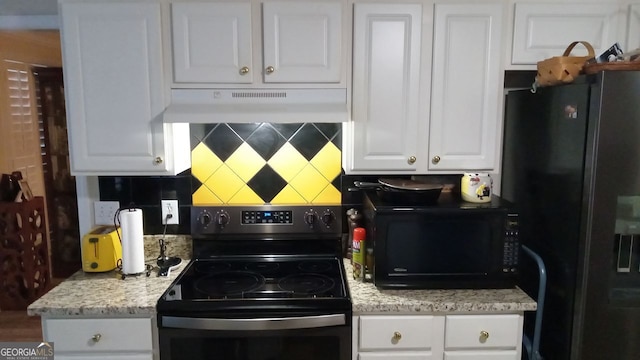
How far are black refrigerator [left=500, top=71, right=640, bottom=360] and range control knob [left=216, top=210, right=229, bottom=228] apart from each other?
1423mm

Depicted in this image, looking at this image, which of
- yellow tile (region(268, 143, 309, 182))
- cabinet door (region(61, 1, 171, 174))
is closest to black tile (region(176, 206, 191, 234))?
cabinet door (region(61, 1, 171, 174))

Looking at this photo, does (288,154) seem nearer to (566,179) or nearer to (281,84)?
(281,84)

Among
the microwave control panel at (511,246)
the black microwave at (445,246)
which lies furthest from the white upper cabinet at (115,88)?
the microwave control panel at (511,246)

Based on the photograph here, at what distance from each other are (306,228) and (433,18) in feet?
3.62

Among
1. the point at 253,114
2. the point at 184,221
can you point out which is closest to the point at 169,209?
the point at 184,221

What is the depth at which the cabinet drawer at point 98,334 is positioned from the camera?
162 centimetres

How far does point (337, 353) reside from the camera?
164 centimetres

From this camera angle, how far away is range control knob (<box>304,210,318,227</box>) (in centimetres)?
209

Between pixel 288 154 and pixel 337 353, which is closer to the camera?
pixel 337 353

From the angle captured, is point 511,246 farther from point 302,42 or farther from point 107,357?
point 107,357

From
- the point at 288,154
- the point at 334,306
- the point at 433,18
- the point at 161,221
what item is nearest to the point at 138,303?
the point at 161,221

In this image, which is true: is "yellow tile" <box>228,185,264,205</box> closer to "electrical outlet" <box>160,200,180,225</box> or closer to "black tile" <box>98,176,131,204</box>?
"electrical outlet" <box>160,200,180,225</box>

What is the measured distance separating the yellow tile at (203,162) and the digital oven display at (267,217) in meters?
0.28

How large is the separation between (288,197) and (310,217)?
16 cm
